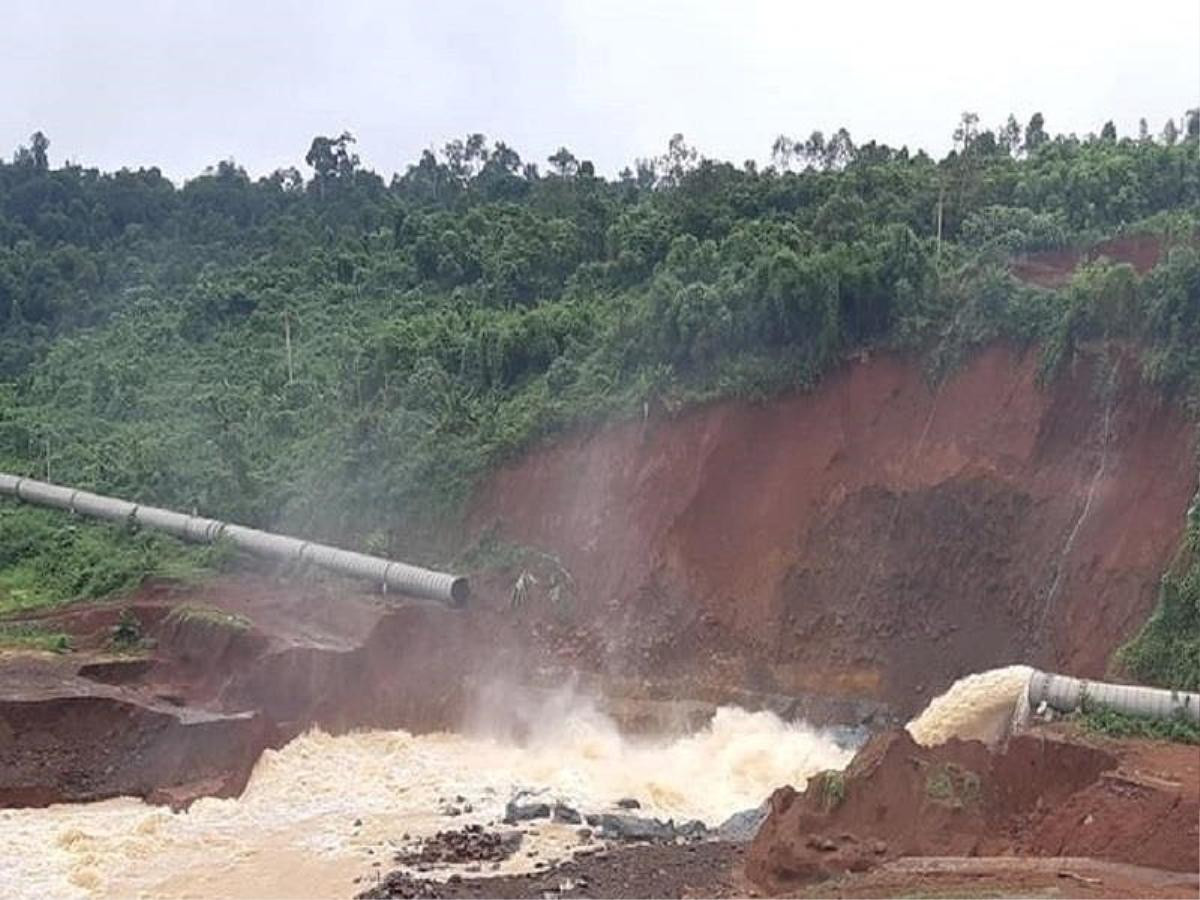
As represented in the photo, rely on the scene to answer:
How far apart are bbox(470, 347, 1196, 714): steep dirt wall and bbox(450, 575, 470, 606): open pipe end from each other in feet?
8.90

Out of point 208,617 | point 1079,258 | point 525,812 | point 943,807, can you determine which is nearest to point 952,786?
point 943,807

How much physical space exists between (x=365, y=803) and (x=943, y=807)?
10.4 meters

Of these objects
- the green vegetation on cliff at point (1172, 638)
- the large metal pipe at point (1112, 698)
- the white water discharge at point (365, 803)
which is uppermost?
the green vegetation on cliff at point (1172, 638)

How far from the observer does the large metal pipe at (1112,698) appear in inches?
766

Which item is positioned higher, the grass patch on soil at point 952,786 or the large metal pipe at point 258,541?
the large metal pipe at point 258,541

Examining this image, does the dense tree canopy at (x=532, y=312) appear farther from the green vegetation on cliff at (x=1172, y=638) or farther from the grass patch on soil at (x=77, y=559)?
the green vegetation on cliff at (x=1172, y=638)

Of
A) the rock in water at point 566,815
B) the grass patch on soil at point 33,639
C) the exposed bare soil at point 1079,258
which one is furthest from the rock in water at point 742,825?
the grass patch on soil at point 33,639

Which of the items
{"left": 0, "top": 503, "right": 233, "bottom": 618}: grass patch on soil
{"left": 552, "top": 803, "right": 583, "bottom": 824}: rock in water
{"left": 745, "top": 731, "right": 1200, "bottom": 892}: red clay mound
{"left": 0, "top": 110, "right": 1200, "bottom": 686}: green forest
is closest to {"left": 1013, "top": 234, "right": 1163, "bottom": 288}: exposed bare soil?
{"left": 0, "top": 110, "right": 1200, "bottom": 686}: green forest

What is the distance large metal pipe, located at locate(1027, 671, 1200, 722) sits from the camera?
19453 mm

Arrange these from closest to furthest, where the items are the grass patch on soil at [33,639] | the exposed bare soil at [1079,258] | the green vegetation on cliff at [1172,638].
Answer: the green vegetation on cliff at [1172,638] → the grass patch on soil at [33,639] → the exposed bare soil at [1079,258]

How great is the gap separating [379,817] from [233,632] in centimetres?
712

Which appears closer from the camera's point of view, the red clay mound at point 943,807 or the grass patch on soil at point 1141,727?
the red clay mound at point 943,807

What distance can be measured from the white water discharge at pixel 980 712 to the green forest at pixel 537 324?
89.8 inches

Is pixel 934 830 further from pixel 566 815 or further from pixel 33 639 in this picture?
pixel 33 639
